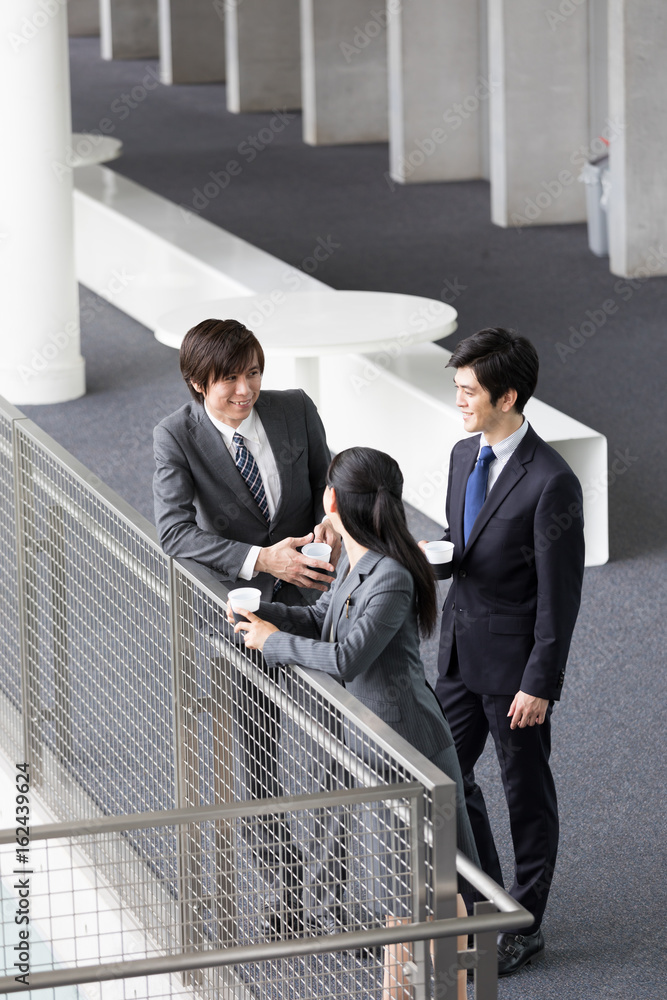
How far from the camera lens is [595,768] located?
4613mm

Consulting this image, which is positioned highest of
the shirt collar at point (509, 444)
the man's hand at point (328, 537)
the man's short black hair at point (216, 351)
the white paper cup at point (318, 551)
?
the man's short black hair at point (216, 351)

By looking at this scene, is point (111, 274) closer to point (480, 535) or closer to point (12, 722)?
point (12, 722)

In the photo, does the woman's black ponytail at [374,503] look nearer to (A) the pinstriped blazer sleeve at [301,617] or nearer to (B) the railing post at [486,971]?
(A) the pinstriped blazer sleeve at [301,617]

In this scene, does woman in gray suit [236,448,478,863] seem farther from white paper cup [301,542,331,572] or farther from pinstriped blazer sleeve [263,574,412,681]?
white paper cup [301,542,331,572]

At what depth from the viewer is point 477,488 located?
3.39 metres

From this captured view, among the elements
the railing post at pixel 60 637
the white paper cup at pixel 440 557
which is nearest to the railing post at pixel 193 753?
the white paper cup at pixel 440 557

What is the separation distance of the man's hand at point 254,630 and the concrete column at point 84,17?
1156 inches

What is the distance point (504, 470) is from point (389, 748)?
42.0 inches

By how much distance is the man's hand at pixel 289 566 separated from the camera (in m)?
3.37

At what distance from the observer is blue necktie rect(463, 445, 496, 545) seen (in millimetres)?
3365

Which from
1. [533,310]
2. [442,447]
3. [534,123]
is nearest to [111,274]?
[533,310]

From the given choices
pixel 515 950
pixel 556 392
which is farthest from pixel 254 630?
pixel 556 392

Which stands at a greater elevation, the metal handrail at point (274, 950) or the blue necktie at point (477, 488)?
the blue necktie at point (477, 488)

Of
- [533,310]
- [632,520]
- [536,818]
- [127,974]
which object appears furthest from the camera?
[533,310]
